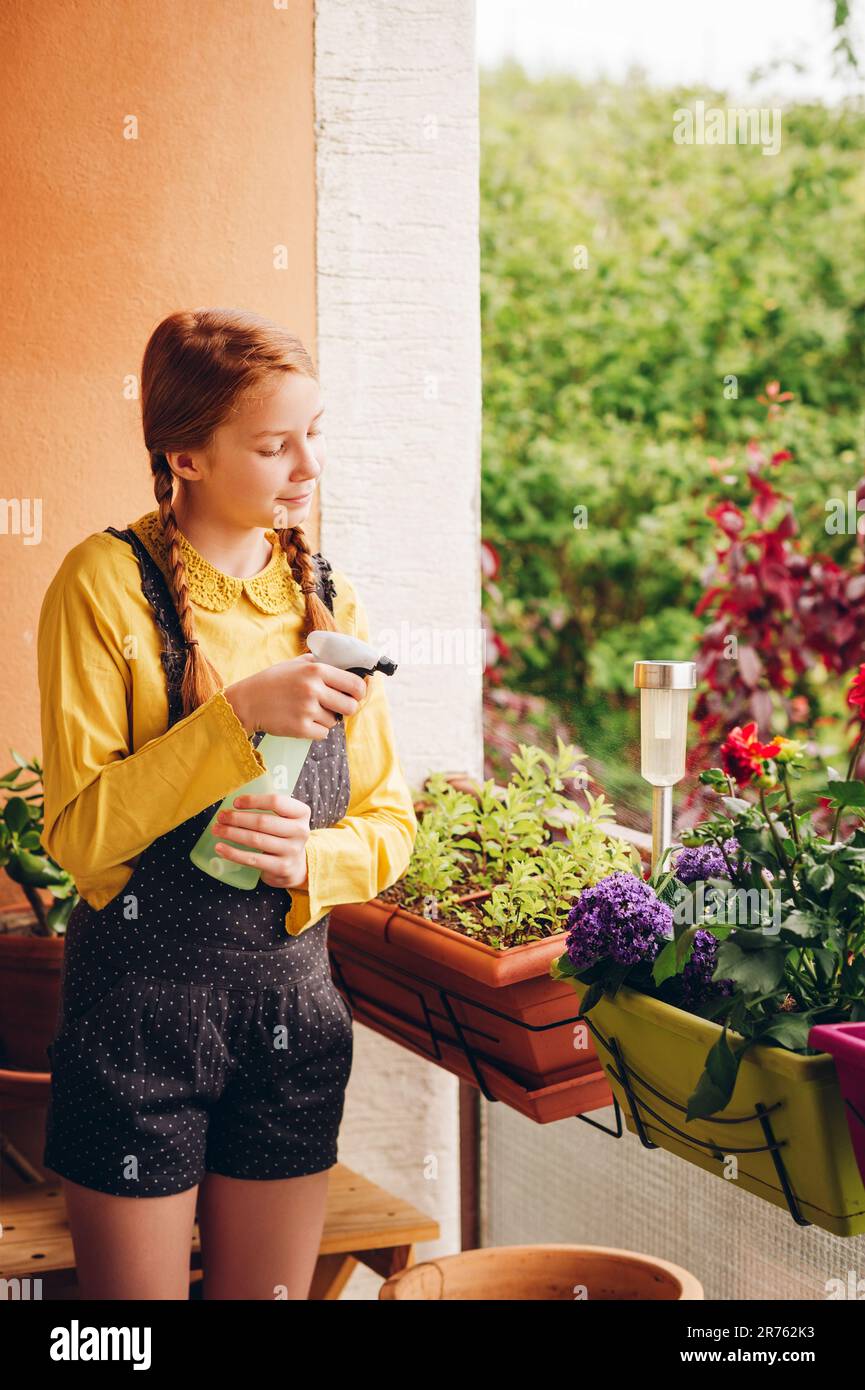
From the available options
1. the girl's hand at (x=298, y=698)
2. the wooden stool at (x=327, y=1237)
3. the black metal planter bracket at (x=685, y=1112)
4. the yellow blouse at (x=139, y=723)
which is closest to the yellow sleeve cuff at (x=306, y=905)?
the yellow blouse at (x=139, y=723)

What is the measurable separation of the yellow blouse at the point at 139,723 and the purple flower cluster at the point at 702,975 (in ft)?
1.33

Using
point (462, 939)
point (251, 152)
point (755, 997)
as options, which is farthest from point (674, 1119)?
point (251, 152)

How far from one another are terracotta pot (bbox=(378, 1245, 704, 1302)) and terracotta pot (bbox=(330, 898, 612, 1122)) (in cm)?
17

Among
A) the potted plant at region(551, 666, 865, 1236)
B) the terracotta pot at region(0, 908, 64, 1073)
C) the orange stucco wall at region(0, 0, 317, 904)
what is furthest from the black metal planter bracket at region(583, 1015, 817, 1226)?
the orange stucco wall at region(0, 0, 317, 904)

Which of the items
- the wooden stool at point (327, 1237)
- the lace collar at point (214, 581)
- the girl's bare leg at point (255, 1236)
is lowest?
the wooden stool at point (327, 1237)

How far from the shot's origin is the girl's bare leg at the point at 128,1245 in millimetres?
1322

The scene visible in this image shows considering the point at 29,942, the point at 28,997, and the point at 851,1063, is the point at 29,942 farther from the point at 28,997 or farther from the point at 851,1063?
the point at 851,1063

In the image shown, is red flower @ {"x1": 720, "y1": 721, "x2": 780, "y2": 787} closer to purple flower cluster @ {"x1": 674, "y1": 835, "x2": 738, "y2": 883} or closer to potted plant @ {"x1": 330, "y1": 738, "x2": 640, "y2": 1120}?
purple flower cluster @ {"x1": 674, "y1": 835, "x2": 738, "y2": 883}

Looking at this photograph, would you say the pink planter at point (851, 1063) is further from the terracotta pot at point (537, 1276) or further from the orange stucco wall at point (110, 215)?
the orange stucco wall at point (110, 215)

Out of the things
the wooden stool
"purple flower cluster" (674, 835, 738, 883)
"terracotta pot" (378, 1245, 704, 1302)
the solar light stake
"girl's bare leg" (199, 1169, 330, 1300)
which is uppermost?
the solar light stake

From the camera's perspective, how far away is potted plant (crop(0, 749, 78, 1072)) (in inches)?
66.7

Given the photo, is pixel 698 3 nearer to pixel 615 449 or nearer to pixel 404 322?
pixel 615 449

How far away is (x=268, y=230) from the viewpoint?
1.91m

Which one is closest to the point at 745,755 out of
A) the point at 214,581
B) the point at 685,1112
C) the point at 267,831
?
the point at 685,1112
